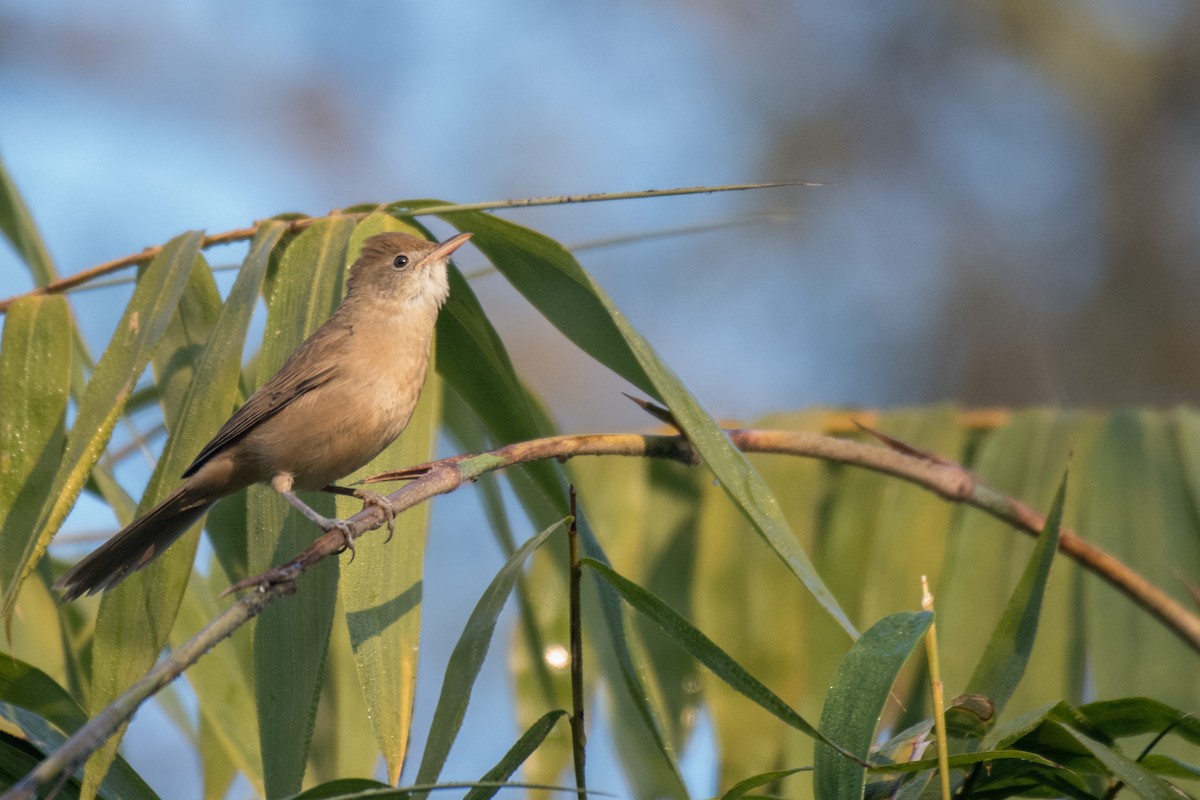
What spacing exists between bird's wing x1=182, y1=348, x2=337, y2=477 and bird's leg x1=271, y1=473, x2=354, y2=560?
0.18 meters

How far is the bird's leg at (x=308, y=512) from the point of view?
236 centimetres

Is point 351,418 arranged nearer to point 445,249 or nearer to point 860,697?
point 445,249

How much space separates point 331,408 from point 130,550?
70cm

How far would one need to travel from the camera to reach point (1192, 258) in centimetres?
1242

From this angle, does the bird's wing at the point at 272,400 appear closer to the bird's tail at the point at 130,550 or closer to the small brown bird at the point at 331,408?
the small brown bird at the point at 331,408

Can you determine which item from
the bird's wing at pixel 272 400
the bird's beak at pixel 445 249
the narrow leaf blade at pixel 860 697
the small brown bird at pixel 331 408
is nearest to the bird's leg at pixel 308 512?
the small brown bird at pixel 331 408

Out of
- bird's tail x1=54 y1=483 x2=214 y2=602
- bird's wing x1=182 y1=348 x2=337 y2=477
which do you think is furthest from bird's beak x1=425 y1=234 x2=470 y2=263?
bird's tail x1=54 y1=483 x2=214 y2=602

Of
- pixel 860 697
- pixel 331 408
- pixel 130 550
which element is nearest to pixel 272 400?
pixel 331 408

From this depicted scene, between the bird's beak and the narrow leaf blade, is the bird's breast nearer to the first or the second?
the bird's beak

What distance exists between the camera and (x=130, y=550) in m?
3.34

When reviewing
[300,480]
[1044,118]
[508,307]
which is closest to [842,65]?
[1044,118]

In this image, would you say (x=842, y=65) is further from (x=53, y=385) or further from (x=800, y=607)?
(x=53, y=385)

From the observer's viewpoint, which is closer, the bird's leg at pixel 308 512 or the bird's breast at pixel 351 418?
the bird's leg at pixel 308 512

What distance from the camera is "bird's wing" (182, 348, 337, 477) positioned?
338 centimetres
